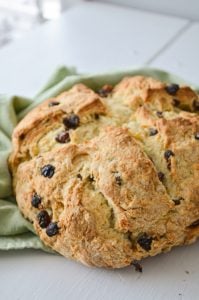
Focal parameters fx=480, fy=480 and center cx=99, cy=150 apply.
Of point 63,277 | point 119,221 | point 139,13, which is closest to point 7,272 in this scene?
point 63,277

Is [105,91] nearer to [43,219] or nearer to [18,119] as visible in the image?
[18,119]

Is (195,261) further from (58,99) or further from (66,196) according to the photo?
(58,99)

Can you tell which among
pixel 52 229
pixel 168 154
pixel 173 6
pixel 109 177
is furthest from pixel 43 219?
pixel 173 6

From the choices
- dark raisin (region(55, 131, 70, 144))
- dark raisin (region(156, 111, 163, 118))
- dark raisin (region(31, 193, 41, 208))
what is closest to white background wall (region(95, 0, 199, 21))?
dark raisin (region(156, 111, 163, 118))

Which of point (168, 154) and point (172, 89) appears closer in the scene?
point (168, 154)

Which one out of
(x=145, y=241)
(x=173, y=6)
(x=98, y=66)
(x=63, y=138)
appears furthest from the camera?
(x=173, y=6)

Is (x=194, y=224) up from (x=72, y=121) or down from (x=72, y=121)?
down
